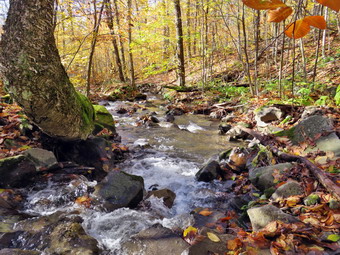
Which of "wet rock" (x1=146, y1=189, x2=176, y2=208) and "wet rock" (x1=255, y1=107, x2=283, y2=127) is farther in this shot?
"wet rock" (x1=255, y1=107, x2=283, y2=127)

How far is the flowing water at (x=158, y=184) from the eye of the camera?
128 inches

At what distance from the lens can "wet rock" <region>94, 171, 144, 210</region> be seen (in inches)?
142

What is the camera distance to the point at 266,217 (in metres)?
2.46

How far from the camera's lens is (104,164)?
509 centimetres

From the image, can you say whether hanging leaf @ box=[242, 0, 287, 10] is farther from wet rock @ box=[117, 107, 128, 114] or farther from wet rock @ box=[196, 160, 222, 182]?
wet rock @ box=[117, 107, 128, 114]

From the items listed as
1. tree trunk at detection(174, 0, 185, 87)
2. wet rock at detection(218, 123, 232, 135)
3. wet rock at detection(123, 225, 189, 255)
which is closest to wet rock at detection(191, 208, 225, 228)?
wet rock at detection(123, 225, 189, 255)

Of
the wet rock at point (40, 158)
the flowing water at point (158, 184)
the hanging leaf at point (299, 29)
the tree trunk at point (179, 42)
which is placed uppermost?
the tree trunk at point (179, 42)

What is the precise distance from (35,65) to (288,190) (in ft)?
14.1

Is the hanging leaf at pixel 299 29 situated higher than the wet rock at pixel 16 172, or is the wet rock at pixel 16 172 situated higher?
the hanging leaf at pixel 299 29

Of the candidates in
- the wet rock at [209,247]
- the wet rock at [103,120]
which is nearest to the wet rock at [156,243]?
the wet rock at [209,247]

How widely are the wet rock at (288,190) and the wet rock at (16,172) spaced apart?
394 cm

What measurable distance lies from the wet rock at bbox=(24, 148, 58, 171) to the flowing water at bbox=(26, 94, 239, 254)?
0.38 metres

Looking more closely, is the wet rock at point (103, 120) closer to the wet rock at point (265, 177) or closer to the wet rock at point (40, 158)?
the wet rock at point (40, 158)

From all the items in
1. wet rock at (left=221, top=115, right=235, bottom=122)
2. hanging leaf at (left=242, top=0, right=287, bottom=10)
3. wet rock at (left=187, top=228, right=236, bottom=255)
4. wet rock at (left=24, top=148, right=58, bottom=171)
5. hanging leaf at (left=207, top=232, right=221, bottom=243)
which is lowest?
wet rock at (left=221, top=115, right=235, bottom=122)
